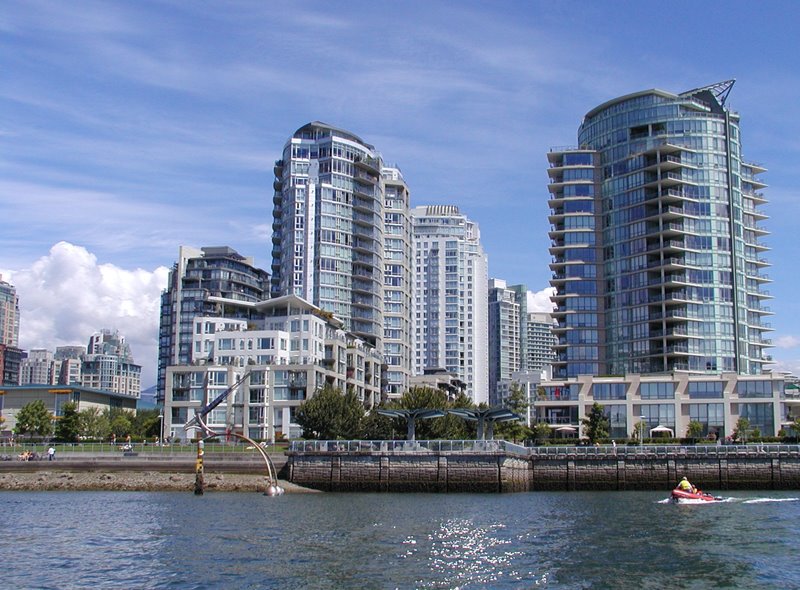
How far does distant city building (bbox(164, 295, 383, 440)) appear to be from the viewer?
14200 centimetres

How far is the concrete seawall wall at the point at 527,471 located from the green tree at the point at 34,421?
7312cm

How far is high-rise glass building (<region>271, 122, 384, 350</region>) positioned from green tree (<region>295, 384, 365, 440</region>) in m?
62.6

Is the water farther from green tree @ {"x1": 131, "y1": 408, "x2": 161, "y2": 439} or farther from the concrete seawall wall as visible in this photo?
green tree @ {"x1": 131, "y1": 408, "x2": 161, "y2": 439}

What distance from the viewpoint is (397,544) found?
51.2 m

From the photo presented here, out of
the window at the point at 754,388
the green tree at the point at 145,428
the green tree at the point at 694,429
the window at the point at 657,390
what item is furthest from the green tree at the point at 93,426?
the window at the point at 754,388

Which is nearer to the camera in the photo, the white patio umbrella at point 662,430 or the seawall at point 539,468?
the seawall at point 539,468

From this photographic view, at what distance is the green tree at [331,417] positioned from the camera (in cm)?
11700

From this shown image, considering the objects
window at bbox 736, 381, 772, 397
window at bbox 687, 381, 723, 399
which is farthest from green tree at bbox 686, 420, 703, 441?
window at bbox 736, 381, 772, 397

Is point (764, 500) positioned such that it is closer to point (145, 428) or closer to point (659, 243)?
point (659, 243)

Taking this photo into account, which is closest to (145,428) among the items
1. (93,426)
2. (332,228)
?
(93,426)

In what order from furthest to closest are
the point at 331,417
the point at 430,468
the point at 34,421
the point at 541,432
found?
the point at 34,421 → the point at 541,432 → the point at 331,417 → the point at 430,468

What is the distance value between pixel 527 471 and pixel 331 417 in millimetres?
29784

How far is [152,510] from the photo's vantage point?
6981 cm

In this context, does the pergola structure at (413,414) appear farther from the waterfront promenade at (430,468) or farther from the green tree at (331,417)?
the green tree at (331,417)
